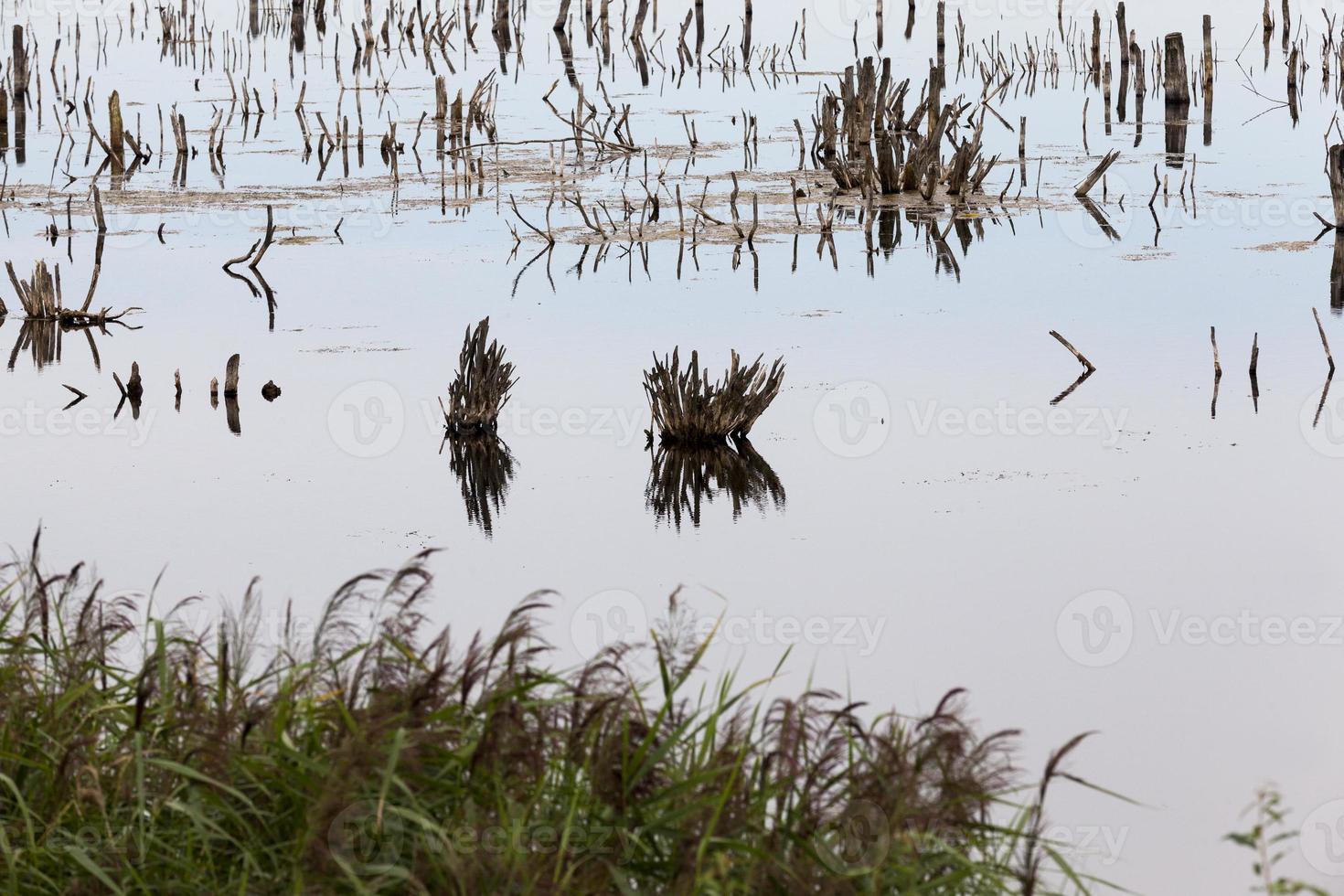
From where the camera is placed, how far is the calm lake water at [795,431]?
23.2 feet

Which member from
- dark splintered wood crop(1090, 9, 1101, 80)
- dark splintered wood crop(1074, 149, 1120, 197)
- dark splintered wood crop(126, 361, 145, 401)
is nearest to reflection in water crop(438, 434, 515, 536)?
dark splintered wood crop(126, 361, 145, 401)

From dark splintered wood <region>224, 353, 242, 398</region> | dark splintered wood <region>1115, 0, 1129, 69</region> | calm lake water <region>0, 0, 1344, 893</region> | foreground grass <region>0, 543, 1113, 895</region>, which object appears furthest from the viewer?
dark splintered wood <region>1115, 0, 1129, 69</region>

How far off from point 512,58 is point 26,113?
31.9ft

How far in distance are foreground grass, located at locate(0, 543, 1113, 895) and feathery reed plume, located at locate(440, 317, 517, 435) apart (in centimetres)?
545

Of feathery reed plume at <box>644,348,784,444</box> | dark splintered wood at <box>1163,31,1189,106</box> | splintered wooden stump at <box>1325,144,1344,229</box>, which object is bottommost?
feathery reed plume at <box>644,348,784,444</box>

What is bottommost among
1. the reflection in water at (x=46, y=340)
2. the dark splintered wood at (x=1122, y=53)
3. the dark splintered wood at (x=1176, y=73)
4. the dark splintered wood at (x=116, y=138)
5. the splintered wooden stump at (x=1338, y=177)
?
the reflection in water at (x=46, y=340)

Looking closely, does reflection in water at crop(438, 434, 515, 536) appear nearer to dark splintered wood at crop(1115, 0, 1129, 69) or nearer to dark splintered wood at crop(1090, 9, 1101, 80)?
dark splintered wood at crop(1115, 0, 1129, 69)

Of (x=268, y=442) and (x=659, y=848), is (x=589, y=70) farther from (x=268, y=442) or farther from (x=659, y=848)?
(x=659, y=848)

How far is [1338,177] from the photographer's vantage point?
619 inches

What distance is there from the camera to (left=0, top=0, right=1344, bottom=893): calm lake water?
23.2 ft

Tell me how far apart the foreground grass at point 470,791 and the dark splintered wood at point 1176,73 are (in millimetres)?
20386

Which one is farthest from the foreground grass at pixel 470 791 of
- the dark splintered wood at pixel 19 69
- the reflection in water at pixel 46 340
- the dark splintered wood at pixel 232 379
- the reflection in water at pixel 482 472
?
the dark splintered wood at pixel 19 69

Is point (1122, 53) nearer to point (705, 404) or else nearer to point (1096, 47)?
point (1096, 47)

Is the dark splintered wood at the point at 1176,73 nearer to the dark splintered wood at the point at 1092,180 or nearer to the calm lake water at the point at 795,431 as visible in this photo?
the calm lake water at the point at 795,431
